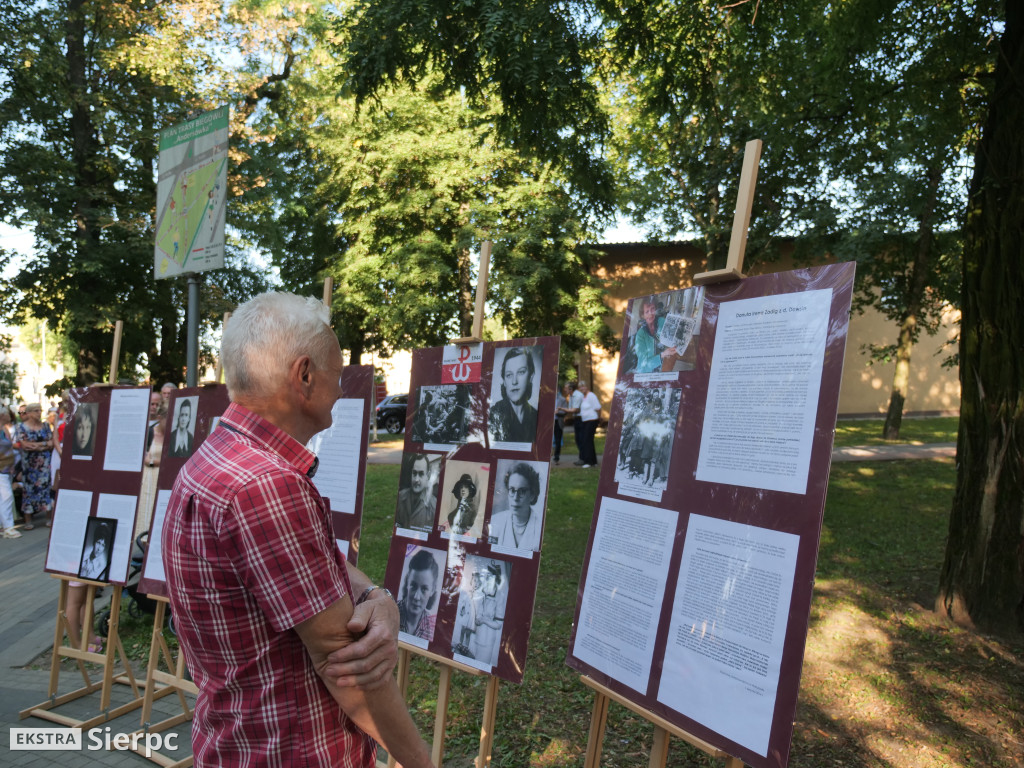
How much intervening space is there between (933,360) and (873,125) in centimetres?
2271

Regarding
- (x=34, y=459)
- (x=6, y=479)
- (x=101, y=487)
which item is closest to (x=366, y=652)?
(x=101, y=487)

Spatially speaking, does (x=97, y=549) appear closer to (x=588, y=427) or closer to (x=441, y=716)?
(x=441, y=716)

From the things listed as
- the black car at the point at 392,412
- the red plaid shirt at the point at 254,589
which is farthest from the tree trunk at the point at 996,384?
the black car at the point at 392,412

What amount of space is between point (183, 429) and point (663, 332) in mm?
3177

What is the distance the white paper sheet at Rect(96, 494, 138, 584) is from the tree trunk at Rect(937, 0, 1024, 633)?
5.47 m

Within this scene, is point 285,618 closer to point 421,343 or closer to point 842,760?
point 842,760

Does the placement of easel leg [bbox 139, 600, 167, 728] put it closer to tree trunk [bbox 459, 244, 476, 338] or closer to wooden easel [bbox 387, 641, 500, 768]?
wooden easel [bbox 387, 641, 500, 768]

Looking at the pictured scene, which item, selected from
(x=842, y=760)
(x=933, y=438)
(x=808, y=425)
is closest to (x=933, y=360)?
(x=933, y=438)

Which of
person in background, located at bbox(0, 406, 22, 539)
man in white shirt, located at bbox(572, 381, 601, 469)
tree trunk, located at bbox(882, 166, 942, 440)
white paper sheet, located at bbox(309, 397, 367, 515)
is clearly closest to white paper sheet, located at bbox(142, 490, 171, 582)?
white paper sheet, located at bbox(309, 397, 367, 515)

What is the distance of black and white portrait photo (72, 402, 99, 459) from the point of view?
470cm

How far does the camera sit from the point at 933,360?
2617 centimetres

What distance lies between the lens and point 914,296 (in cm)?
1558

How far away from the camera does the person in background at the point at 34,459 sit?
10.2 metres

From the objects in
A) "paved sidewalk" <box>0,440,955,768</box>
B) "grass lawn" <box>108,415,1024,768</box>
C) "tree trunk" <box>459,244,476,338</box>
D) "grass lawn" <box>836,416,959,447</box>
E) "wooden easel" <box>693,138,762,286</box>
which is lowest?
"paved sidewalk" <box>0,440,955,768</box>
